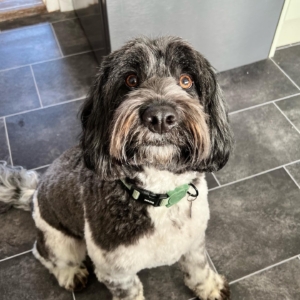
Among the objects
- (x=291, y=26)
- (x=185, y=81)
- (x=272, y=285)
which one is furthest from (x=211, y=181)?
(x=291, y=26)

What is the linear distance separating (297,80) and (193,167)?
200 centimetres

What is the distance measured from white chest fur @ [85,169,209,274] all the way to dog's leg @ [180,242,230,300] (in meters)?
0.23

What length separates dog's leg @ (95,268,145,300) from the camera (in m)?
1.59

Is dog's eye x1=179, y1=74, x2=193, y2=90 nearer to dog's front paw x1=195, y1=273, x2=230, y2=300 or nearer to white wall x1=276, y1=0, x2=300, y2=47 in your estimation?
dog's front paw x1=195, y1=273, x2=230, y2=300

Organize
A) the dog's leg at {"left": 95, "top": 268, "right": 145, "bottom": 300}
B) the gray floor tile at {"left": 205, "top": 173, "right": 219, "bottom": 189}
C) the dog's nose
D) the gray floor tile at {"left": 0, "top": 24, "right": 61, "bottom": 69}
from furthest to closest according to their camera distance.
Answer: the gray floor tile at {"left": 0, "top": 24, "right": 61, "bottom": 69} → the gray floor tile at {"left": 205, "top": 173, "right": 219, "bottom": 189} → the dog's leg at {"left": 95, "top": 268, "right": 145, "bottom": 300} → the dog's nose

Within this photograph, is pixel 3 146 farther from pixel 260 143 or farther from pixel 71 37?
pixel 260 143

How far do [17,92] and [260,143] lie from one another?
70.8 inches

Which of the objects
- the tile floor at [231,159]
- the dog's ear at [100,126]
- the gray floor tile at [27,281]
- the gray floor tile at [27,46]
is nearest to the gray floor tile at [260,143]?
the tile floor at [231,159]

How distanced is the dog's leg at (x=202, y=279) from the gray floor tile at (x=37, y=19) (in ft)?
8.82

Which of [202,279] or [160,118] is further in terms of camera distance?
[202,279]

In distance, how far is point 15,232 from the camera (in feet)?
7.36

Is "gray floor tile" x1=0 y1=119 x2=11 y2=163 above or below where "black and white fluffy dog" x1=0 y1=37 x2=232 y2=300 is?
below

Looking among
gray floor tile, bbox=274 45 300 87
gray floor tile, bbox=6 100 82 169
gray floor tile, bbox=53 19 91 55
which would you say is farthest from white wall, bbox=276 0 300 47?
gray floor tile, bbox=6 100 82 169

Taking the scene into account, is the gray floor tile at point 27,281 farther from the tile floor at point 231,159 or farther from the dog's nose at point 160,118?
the dog's nose at point 160,118
